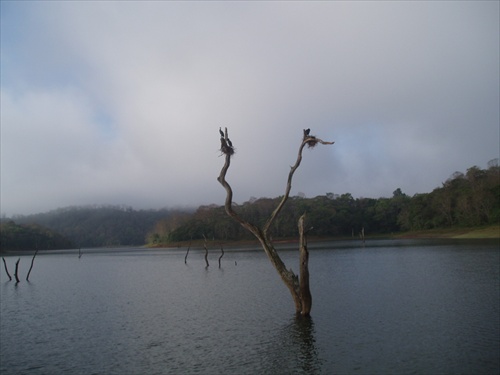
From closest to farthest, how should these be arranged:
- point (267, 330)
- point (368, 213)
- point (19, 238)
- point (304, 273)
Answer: point (267, 330) < point (304, 273) < point (368, 213) < point (19, 238)

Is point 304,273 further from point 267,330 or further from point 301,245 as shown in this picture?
point 267,330

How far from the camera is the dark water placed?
1299 centimetres

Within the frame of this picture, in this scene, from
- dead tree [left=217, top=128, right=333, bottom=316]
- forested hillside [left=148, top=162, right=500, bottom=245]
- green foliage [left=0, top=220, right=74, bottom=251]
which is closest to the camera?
dead tree [left=217, top=128, right=333, bottom=316]

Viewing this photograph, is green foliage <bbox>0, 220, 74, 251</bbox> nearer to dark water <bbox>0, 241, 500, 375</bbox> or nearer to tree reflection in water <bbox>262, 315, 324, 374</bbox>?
dark water <bbox>0, 241, 500, 375</bbox>

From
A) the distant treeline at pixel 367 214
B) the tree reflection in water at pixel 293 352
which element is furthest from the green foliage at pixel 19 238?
the tree reflection in water at pixel 293 352

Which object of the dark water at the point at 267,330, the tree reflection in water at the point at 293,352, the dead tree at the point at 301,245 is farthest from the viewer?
the dead tree at the point at 301,245

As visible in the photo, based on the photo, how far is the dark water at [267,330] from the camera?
42.6ft

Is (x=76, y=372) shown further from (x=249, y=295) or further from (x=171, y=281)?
(x=171, y=281)

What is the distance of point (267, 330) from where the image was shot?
57.1 feet

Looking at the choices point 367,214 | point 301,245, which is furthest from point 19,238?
point 301,245

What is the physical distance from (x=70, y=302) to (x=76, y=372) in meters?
17.0

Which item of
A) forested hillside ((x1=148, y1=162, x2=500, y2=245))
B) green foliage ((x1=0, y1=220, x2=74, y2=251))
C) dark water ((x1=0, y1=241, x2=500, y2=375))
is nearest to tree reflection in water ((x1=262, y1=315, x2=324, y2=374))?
dark water ((x1=0, y1=241, x2=500, y2=375))

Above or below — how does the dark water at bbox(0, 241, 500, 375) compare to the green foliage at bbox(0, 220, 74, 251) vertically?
below

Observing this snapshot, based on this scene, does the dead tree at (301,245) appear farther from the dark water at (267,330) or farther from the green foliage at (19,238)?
the green foliage at (19,238)
